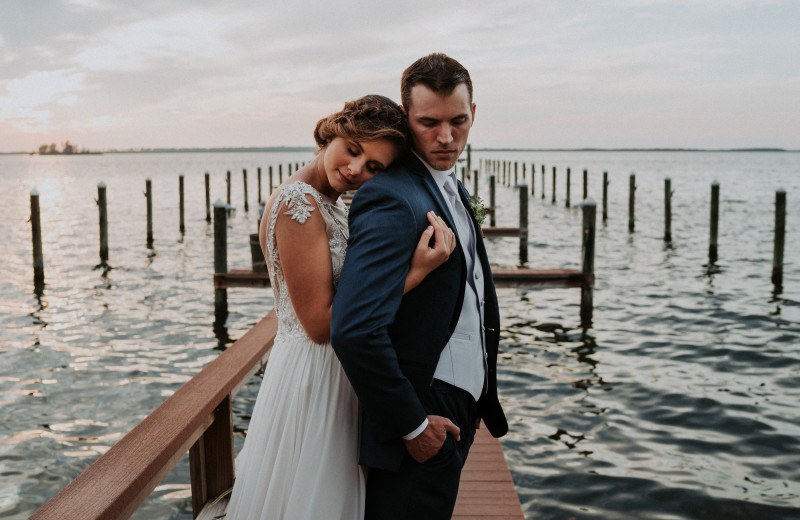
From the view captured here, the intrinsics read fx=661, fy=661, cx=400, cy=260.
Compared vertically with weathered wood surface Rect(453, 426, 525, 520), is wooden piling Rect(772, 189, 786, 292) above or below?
above

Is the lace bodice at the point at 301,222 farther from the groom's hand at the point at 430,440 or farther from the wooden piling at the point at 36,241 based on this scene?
the wooden piling at the point at 36,241

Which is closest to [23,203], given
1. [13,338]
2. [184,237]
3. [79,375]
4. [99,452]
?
[184,237]

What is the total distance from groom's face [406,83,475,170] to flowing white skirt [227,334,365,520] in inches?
25.6

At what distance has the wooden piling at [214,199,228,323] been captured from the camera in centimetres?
930

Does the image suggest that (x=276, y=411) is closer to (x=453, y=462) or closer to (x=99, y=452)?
(x=453, y=462)

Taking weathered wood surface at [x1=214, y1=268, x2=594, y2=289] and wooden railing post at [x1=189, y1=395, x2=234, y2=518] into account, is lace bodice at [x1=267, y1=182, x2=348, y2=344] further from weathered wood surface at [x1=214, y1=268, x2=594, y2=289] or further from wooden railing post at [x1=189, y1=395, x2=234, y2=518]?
weathered wood surface at [x1=214, y1=268, x2=594, y2=289]

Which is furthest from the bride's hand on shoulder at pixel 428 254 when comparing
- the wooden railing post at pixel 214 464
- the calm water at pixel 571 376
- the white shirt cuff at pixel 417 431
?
the calm water at pixel 571 376

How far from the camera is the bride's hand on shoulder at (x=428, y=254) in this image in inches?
66.7

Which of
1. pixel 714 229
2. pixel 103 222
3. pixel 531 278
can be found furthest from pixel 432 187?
pixel 103 222

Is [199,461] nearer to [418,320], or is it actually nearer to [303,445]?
[303,445]

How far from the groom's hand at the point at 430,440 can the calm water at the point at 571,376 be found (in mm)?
3368

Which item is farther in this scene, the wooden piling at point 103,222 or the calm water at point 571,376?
the wooden piling at point 103,222

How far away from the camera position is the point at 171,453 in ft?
6.27

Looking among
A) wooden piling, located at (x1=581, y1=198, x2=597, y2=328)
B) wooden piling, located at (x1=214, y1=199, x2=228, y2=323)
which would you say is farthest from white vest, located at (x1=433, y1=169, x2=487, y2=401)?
wooden piling, located at (x1=214, y1=199, x2=228, y2=323)
